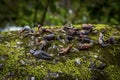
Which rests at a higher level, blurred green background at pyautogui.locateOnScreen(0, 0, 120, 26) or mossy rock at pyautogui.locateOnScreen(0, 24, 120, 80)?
blurred green background at pyautogui.locateOnScreen(0, 0, 120, 26)

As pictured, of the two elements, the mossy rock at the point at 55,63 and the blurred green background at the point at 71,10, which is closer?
the mossy rock at the point at 55,63

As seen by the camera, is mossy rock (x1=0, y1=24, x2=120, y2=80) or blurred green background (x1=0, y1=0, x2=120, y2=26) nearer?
mossy rock (x1=0, y1=24, x2=120, y2=80)

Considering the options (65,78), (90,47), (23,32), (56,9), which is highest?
(56,9)

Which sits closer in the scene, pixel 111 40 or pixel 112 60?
pixel 112 60

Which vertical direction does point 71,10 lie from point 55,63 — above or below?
above

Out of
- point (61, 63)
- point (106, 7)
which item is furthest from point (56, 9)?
point (61, 63)

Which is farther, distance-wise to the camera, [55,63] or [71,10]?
[71,10]

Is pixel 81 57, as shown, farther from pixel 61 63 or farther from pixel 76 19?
pixel 76 19

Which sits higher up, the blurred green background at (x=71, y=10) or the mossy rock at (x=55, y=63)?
the blurred green background at (x=71, y=10)
